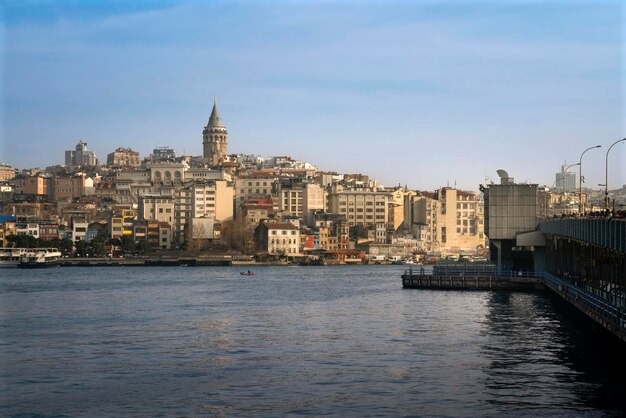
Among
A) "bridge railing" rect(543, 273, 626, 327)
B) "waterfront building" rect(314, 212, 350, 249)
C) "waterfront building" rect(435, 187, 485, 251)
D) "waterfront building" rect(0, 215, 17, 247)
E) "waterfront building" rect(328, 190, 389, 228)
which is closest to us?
A: "bridge railing" rect(543, 273, 626, 327)

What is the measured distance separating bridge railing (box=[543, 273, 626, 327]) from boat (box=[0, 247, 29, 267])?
279ft

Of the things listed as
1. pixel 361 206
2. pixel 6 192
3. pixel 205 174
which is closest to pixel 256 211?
pixel 361 206

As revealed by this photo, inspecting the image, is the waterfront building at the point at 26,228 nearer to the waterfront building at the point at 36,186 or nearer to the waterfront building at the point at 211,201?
the waterfront building at the point at 211,201

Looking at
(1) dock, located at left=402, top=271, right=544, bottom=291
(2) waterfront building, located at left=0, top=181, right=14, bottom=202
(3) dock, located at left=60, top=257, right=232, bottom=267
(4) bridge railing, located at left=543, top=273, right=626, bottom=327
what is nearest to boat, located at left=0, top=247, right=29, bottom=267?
(3) dock, located at left=60, top=257, right=232, bottom=267

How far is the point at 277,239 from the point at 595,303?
346ft

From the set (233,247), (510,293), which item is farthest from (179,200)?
(510,293)

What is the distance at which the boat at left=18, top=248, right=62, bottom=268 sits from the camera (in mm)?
118100

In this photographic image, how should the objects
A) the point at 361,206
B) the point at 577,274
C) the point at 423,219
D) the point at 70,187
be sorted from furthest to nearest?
1. the point at 70,187
2. the point at 423,219
3. the point at 361,206
4. the point at 577,274

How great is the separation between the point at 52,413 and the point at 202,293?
43.1 meters

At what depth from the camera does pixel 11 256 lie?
124 meters

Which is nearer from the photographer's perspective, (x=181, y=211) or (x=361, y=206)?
(x=181, y=211)

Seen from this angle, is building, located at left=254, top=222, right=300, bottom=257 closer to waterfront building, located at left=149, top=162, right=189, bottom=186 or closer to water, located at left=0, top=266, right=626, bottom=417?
waterfront building, located at left=149, top=162, right=189, bottom=186

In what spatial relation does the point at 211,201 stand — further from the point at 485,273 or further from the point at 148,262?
the point at 485,273

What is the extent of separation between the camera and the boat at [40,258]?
11810 centimetres
